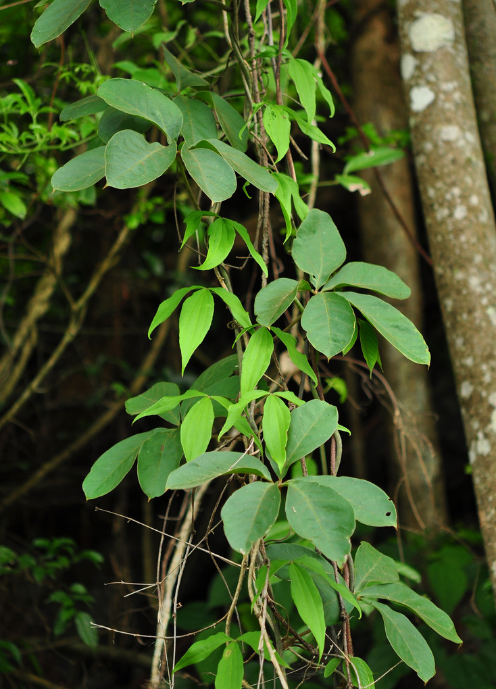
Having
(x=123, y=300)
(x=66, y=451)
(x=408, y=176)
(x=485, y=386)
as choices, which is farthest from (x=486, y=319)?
(x=123, y=300)

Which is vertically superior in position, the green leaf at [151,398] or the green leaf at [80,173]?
the green leaf at [80,173]

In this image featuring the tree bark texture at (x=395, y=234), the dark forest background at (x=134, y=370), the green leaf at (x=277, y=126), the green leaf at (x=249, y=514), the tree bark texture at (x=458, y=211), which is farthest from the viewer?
the tree bark texture at (x=395, y=234)

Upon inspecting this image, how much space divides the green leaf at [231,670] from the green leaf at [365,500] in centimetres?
20

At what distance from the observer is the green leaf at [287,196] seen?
706 millimetres

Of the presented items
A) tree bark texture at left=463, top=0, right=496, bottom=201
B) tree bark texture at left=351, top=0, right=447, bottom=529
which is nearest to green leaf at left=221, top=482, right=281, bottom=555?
tree bark texture at left=351, top=0, right=447, bottom=529

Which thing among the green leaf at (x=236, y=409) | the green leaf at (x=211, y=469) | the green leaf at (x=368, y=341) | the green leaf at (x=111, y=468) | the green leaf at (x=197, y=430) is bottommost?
the green leaf at (x=111, y=468)

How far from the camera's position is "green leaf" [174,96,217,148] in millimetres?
715

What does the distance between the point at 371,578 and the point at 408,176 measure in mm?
1469

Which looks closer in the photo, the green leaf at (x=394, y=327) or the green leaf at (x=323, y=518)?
the green leaf at (x=323, y=518)

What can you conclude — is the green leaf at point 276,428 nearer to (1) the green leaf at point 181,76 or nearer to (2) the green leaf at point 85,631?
(1) the green leaf at point 181,76

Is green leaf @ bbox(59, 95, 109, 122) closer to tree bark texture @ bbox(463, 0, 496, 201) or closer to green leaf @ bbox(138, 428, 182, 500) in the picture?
green leaf @ bbox(138, 428, 182, 500)

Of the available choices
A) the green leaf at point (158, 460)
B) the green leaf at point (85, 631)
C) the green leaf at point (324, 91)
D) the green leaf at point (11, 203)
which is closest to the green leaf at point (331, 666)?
the green leaf at point (158, 460)

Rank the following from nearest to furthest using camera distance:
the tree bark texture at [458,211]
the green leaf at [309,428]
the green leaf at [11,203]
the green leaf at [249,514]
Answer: the green leaf at [249,514], the green leaf at [309,428], the tree bark texture at [458,211], the green leaf at [11,203]

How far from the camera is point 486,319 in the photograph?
1.07m
